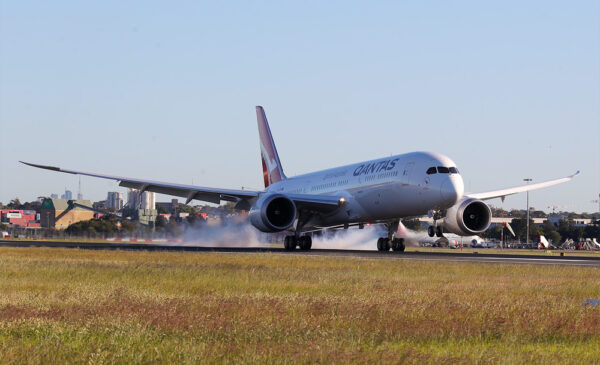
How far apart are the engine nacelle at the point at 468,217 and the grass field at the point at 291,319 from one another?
2118 centimetres

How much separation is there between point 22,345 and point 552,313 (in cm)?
854

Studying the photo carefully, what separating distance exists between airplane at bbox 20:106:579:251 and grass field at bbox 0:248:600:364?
60.2 ft

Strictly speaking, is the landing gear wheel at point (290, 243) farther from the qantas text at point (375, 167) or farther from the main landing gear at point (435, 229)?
the main landing gear at point (435, 229)

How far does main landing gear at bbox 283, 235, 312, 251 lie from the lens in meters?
49.8

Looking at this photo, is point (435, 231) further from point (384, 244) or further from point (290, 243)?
point (290, 243)

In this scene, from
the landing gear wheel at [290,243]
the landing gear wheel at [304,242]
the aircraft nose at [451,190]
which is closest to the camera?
the aircraft nose at [451,190]

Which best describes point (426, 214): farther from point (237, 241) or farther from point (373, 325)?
point (373, 325)

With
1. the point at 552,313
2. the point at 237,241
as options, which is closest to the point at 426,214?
the point at 237,241

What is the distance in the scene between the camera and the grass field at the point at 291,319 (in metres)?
9.68

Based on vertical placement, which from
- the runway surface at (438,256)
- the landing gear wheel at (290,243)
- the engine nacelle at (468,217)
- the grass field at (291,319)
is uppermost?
the engine nacelle at (468,217)

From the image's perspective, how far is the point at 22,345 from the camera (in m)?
10.2

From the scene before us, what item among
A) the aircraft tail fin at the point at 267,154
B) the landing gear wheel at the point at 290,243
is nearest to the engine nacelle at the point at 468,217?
the landing gear wheel at the point at 290,243

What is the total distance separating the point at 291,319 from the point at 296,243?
37.1 m

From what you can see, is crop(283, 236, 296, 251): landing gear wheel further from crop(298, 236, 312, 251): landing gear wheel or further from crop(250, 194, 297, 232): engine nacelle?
crop(250, 194, 297, 232): engine nacelle
